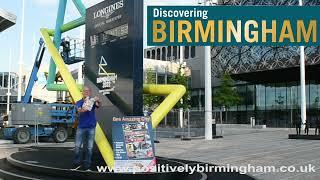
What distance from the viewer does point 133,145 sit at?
908 centimetres

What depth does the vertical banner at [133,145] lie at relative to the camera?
29.6ft

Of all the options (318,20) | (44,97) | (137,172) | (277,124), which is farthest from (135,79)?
(44,97)

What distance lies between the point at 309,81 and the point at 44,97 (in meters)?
39.8

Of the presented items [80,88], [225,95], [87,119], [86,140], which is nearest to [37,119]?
[80,88]

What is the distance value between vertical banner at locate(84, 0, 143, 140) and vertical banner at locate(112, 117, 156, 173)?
0.54 m

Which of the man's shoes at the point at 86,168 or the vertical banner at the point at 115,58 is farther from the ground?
the vertical banner at the point at 115,58

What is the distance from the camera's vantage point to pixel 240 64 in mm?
62406

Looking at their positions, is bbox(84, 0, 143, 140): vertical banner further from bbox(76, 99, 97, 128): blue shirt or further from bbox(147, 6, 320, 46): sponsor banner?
bbox(147, 6, 320, 46): sponsor banner

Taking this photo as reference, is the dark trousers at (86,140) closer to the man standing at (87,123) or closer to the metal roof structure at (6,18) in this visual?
the man standing at (87,123)

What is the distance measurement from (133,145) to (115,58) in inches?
89.9

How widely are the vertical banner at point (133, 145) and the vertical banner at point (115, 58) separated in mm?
536

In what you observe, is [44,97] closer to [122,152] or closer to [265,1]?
[265,1]

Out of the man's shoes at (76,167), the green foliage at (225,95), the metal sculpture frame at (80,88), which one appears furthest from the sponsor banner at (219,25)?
the green foliage at (225,95)

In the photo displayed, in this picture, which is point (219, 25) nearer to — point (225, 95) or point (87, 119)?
point (87, 119)
